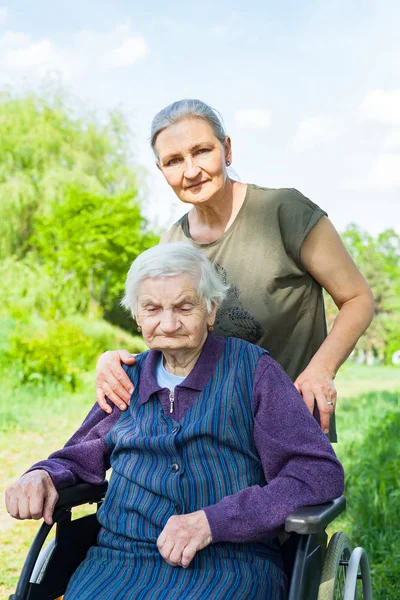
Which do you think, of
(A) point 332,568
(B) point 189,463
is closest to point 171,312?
(B) point 189,463

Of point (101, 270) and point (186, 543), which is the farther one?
point (101, 270)

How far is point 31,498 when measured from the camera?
6.04 feet

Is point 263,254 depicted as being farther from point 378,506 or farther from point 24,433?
point 24,433

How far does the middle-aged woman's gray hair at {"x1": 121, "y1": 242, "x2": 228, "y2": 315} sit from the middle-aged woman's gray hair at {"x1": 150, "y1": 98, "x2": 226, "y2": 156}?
17.1 inches

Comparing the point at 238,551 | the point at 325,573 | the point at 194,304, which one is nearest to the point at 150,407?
the point at 194,304

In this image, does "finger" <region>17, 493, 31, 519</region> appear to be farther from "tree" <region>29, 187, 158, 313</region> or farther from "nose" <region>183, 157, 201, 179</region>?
"tree" <region>29, 187, 158, 313</region>

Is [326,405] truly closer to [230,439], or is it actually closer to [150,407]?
[230,439]

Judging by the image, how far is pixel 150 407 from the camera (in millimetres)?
1971

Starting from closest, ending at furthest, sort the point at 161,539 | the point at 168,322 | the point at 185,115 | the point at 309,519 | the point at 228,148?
1. the point at 309,519
2. the point at 161,539
3. the point at 168,322
4. the point at 185,115
5. the point at 228,148

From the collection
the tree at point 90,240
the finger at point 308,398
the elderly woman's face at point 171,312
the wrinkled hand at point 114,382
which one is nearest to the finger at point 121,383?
the wrinkled hand at point 114,382

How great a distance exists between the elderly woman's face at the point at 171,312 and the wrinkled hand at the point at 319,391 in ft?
1.06

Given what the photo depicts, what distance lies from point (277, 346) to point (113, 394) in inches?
23.1

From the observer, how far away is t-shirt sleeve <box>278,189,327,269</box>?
2.23 m

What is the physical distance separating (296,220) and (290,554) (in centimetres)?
97
